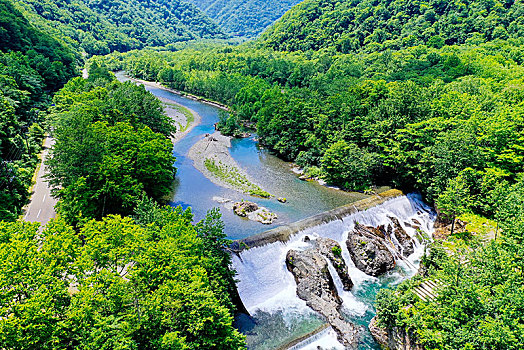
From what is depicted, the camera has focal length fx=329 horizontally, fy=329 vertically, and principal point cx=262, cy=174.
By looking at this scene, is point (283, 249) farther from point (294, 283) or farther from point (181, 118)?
point (181, 118)

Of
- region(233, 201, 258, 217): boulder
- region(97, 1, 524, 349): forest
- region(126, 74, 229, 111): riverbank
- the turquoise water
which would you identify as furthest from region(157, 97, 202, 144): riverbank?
region(233, 201, 258, 217): boulder

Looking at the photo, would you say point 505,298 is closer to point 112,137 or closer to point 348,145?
point 348,145

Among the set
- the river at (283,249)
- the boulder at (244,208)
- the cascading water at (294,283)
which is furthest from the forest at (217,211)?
the boulder at (244,208)

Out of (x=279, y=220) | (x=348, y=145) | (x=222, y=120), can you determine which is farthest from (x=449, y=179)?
(x=222, y=120)

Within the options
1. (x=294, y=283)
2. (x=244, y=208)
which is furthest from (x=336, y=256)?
(x=244, y=208)

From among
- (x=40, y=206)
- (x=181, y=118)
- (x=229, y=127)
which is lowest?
(x=40, y=206)

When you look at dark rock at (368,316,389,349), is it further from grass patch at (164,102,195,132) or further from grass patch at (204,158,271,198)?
grass patch at (164,102,195,132)
